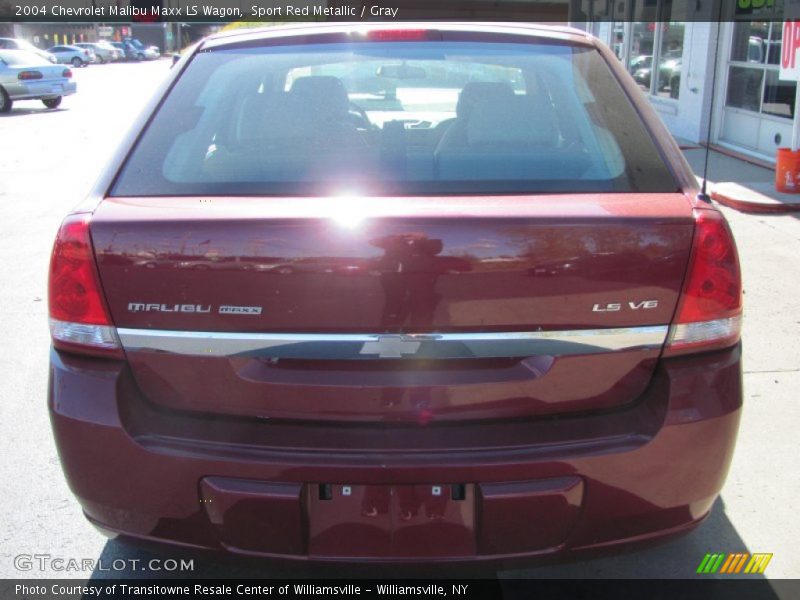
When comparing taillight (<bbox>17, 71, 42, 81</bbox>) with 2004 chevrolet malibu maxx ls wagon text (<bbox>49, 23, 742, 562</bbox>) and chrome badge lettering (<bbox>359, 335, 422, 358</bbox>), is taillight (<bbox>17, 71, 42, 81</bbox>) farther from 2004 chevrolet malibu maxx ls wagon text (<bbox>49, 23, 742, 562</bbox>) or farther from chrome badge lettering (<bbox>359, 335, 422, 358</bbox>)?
chrome badge lettering (<bbox>359, 335, 422, 358</bbox>)

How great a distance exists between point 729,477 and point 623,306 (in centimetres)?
162

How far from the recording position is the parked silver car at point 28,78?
19.7 metres

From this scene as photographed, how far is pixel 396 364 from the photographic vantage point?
6.87 ft

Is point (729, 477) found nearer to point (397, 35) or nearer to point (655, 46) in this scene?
point (397, 35)

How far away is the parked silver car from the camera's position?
19.7 metres

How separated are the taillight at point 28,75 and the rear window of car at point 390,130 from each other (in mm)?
19353

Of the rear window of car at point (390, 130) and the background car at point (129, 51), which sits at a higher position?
the rear window of car at point (390, 130)

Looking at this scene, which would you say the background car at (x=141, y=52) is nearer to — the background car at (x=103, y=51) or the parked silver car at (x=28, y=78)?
the background car at (x=103, y=51)

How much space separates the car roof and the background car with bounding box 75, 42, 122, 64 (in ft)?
181

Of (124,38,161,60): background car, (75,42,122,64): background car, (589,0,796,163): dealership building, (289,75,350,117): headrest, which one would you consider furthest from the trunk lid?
(124,38,161,60): background car

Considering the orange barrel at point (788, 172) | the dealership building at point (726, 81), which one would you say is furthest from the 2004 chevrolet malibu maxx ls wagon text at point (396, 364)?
the dealership building at point (726, 81)

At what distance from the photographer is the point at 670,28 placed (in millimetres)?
14320

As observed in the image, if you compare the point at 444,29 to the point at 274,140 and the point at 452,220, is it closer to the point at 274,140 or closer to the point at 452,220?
the point at 274,140

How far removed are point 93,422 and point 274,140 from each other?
3.23 feet
